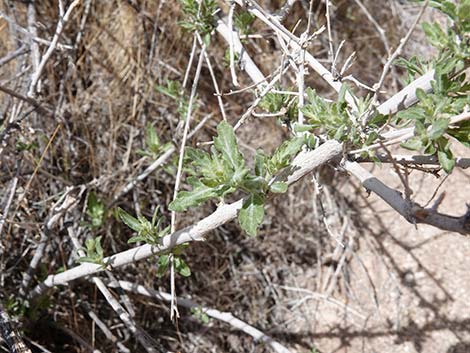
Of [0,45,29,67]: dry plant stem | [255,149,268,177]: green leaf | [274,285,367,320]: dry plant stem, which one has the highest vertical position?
[0,45,29,67]: dry plant stem

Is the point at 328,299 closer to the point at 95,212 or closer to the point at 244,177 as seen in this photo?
the point at 95,212

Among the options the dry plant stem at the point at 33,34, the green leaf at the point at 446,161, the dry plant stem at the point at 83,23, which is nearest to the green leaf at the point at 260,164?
the green leaf at the point at 446,161

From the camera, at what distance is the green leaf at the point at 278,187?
109 centimetres

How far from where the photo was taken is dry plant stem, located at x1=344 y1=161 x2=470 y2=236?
37.5 inches

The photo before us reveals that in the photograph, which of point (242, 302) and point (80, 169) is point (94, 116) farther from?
point (242, 302)

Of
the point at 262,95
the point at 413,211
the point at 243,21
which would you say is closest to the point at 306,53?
the point at 262,95

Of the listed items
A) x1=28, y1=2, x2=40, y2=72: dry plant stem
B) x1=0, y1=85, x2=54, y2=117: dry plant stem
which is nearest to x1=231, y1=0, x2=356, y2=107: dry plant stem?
x1=0, y1=85, x2=54, y2=117: dry plant stem

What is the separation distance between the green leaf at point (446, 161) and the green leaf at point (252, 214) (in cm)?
35

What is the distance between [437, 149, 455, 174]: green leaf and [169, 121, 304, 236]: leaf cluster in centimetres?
28

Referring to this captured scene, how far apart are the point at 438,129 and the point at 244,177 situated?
1.20ft

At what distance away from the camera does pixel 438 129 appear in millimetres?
984

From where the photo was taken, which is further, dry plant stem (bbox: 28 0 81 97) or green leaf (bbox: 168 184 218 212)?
dry plant stem (bbox: 28 0 81 97)

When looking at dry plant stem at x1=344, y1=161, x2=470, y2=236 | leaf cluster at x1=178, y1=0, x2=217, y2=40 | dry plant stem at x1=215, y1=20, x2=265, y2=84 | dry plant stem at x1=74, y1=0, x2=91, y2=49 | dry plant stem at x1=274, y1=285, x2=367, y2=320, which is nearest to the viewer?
dry plant stem at x1=344, y1=161, x2=470, y2=236

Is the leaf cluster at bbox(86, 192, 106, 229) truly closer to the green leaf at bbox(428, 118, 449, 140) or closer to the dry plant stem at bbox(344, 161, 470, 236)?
the dry plant stem at bbox(344, 161, 470, 236)
